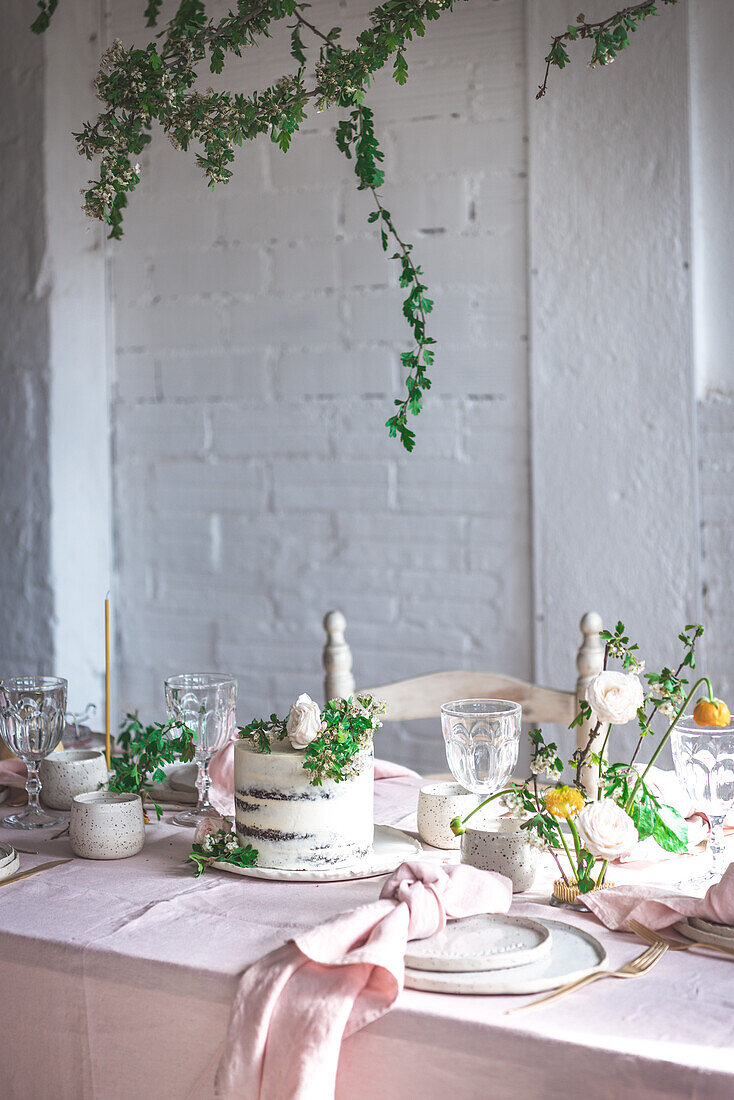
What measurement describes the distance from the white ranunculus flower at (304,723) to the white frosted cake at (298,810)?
0.02 meters

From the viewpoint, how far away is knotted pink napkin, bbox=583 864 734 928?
90cm

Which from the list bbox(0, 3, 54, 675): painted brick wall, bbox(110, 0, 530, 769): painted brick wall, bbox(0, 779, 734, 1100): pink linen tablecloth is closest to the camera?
bbox(0, 779, 734, 1100): pink linen tablecloth

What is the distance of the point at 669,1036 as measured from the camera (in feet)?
2.41

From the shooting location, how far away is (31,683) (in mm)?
1330

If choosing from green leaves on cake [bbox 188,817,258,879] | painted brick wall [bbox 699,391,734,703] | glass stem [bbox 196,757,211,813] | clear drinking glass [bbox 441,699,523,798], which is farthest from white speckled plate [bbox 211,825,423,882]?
painted brick wall [bbox 699,391,734,703]

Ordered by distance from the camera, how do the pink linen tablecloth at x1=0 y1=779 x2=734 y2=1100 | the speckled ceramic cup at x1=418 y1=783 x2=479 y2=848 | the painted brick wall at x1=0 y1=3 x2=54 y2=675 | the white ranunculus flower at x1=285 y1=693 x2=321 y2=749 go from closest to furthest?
the pink linen tablecloth at x1=0 y1=779 x2=734 y2=1100 → the white ranunculus flower at x1=285 y1=693 x2=321 y2=749 → the speckled ceramic cup at x1=418 y1=783 x2=479 y2=848 → the painted brick wall at x1=0 y1=3 x2=54 y2=675

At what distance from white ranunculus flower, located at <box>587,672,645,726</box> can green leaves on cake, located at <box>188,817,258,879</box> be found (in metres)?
0.37

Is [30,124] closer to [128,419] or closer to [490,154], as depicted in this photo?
[128,419]

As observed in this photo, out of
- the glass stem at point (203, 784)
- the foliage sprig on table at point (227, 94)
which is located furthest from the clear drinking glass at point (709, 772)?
the glass stem at point (203, 784)

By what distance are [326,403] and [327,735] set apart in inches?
51.5

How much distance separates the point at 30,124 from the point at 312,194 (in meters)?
0.65

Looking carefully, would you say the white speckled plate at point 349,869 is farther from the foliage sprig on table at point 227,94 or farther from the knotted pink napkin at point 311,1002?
the foliage sprig on table at point 227,94

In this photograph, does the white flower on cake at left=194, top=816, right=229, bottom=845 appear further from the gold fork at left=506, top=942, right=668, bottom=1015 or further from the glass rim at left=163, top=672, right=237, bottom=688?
the gold fork at left=506, top=942, right=668, bottom=1015

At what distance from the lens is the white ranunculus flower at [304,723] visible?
104cm
